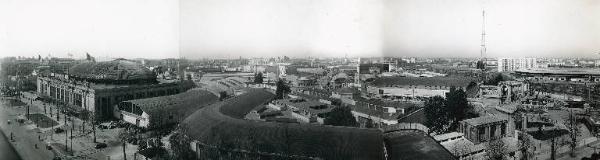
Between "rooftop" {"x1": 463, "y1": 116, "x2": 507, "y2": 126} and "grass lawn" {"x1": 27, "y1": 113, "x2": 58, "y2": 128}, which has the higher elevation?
"rooftop" {"x1": 463, "y1": 116, "x2": 507, "y2": 126}

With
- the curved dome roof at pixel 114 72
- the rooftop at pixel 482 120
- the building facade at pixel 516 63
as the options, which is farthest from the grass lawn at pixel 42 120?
the building facade at pixel 516 63

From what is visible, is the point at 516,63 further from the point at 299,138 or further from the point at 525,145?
the point at 299,138

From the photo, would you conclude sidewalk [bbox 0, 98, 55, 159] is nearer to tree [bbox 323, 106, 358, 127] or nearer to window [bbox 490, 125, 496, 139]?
tree [bbox 323, 106, 358, 127]

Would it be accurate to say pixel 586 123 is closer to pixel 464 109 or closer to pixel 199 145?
pixel 464 109

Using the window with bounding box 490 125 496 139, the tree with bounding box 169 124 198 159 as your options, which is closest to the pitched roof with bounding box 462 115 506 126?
the window with bounding box 490 125 496 139

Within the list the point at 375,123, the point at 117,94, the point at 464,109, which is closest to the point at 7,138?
the point at 117,94
